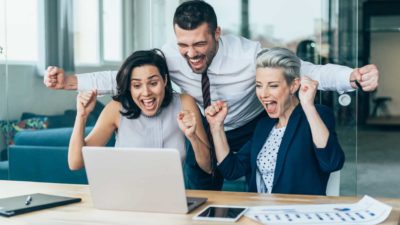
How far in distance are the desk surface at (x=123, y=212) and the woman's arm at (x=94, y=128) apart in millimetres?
652

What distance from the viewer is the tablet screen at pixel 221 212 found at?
6.70 feet

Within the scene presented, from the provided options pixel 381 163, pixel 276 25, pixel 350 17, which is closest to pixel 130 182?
pixel 276 25

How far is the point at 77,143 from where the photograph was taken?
10.8ft

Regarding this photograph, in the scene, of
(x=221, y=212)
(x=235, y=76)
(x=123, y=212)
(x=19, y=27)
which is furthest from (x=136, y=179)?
(x=19, y=27)

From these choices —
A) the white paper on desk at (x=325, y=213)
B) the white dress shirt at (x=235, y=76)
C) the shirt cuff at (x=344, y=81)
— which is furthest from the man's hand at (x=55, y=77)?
the white paper on desk at (x=325, y=213)

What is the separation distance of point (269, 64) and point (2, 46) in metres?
2.09

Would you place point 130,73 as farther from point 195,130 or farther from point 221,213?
point 221,213

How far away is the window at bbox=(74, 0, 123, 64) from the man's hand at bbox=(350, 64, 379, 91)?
1400mm

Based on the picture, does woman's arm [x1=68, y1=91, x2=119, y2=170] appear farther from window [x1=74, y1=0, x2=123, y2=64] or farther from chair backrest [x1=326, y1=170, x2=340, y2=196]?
chair backrest [x1=326, y1=170, x2=340, y2=196]

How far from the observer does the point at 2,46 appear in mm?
4281

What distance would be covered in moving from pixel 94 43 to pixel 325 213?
90.0 inches

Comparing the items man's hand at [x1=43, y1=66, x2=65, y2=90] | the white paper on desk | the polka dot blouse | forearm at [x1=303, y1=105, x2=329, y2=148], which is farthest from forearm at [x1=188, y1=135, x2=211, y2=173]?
the white paper on desk

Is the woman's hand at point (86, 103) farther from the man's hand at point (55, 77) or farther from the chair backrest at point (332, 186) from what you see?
the chair backrest at point (332, 186)

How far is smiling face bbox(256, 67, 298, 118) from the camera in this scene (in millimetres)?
3100
